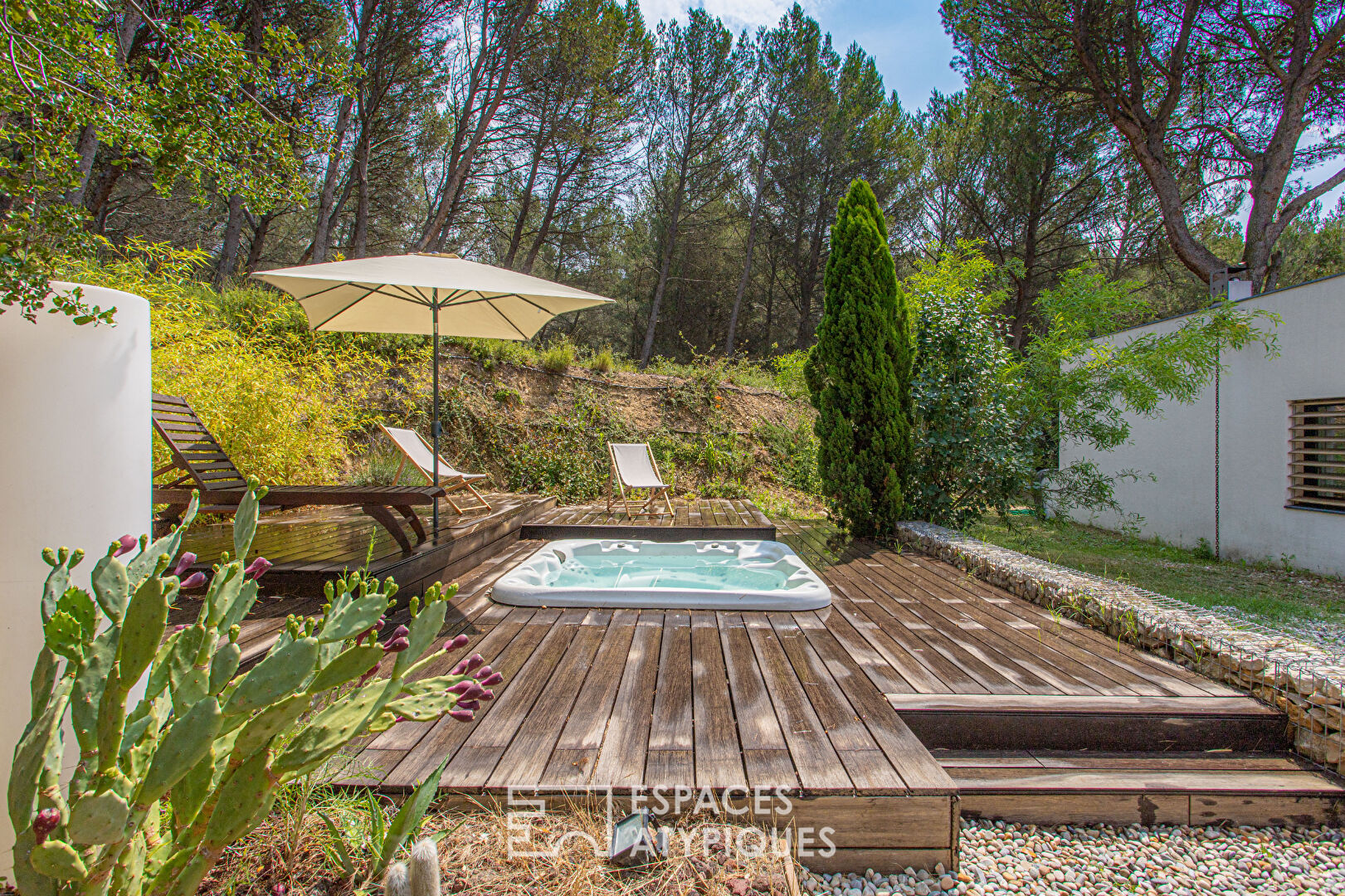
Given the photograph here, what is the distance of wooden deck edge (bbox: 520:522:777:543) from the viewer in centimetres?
552

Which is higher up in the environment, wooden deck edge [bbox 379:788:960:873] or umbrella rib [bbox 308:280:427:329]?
umbrella rib [bbox 308:280:427:329]

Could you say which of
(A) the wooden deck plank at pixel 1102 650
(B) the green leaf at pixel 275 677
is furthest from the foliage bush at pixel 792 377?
(B) the green leaf at pixel 275 677

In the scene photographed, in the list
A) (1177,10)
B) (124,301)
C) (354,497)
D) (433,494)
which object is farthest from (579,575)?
(1177,10)

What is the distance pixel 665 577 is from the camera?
187 inches

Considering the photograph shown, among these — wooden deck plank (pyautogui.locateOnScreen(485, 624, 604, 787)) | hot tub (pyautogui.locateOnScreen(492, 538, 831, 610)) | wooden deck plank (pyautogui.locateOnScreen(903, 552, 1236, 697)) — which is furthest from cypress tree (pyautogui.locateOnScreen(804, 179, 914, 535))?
wooden deck plank (pyautogui.locateOnScreen(485, 624, 604, 787))

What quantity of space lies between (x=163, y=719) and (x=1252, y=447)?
8.48m

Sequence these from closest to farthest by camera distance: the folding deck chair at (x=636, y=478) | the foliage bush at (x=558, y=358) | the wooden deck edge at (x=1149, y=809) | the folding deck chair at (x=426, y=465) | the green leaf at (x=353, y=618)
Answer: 1. the green leaf at (x=353, y=618)
2. the wooden deck edge at (x=1149, y=809)
3. the folding deck chair at (x=426, y=465)
4. the folding deck chair at (x=636, y=478)
5. the foliage bush at (x=558, y=358)

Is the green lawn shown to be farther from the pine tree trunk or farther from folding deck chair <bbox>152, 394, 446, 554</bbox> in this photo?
the pine tree trunk

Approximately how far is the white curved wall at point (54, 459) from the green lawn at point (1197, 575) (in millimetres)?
5319

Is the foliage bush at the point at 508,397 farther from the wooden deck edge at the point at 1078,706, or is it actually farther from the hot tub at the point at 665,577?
the wooden deck edge at the point at 1078,706

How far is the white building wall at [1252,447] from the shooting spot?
5516 millimetres

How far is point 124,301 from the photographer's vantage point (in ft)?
4.52

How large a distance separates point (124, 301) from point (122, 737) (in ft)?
3.18

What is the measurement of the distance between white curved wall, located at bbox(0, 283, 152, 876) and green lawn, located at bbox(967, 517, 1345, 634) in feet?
17.5
